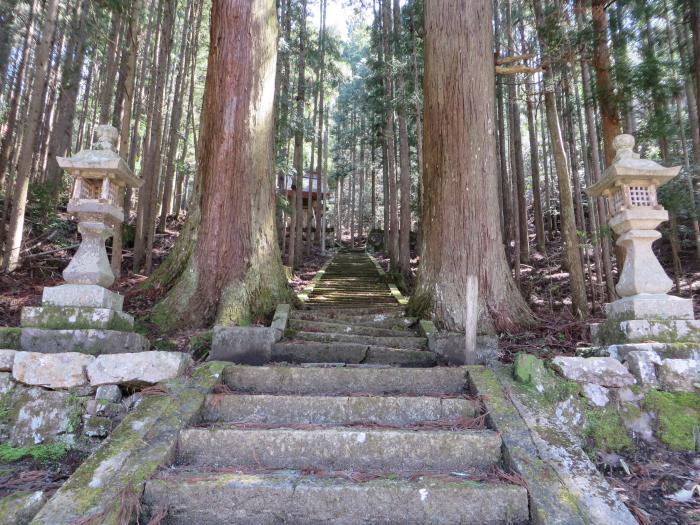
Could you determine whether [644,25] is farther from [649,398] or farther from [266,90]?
[649,398]

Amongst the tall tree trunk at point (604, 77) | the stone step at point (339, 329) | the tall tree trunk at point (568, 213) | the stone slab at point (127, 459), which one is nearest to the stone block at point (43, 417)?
the stone slab at point (127, 459)

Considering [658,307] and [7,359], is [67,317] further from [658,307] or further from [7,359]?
[658,307]

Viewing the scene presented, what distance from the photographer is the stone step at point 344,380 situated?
3.55 metres

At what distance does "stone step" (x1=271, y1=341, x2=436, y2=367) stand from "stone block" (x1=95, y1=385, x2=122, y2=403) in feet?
5.01

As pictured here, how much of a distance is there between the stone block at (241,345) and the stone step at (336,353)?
237 millimetres

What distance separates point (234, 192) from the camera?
5852 millimetres

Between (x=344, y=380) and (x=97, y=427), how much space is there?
1.82 m

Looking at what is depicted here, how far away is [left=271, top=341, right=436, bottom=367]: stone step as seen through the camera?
452 centimetres

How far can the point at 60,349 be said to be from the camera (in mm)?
3541

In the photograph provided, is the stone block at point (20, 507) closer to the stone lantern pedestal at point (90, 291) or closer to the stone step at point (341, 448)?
the stone step at point (341, 448)

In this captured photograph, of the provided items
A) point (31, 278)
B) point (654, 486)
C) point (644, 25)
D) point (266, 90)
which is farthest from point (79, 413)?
point (644, 25)

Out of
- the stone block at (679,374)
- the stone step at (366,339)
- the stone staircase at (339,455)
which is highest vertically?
the stone step at (366,339)

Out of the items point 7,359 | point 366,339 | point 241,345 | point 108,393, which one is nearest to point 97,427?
point 108,393

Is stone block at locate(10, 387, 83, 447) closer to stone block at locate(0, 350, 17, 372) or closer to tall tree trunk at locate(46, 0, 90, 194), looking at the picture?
stone block at locate(0, 350, 17, 372)
